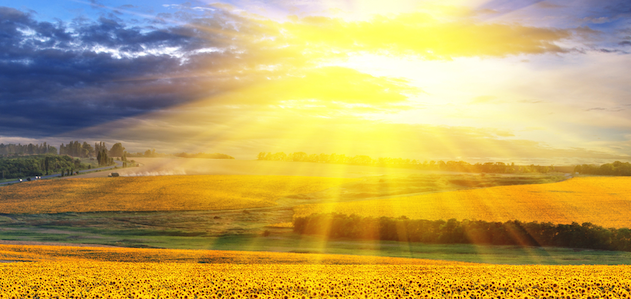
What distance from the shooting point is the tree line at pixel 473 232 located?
37500 millimetres

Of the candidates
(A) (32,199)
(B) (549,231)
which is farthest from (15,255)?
(A) (32,199)

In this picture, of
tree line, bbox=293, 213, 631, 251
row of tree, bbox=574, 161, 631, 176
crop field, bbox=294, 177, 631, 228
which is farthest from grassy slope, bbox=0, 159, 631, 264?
row of tree, bbox=574, 161, 631, 176

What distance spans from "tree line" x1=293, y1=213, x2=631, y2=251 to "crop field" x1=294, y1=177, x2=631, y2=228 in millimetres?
19321

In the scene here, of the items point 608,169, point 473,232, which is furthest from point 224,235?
point 608,169

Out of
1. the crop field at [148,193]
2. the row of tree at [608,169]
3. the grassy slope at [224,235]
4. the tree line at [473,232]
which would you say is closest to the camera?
the grassy slope at [224,235]

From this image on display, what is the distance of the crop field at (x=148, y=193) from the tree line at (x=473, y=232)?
4845 cm

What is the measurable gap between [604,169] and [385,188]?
86.7 m

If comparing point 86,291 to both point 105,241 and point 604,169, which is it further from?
point 604,169

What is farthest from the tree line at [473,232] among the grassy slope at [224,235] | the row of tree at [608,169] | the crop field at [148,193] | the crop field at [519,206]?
the row of tree at [608,169]

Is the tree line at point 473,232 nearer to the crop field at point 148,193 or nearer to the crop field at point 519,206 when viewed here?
the crop field at point 519,206

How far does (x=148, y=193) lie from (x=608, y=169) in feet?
538

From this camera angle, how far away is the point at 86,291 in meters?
12.4

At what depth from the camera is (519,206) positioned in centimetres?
8381

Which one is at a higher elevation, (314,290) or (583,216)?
(314,290)
